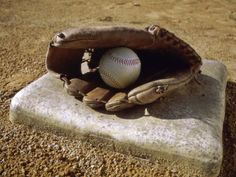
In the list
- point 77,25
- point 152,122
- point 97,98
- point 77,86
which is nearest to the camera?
point 152,122

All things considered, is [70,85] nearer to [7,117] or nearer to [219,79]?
[7,117]

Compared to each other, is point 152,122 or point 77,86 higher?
point 77,86

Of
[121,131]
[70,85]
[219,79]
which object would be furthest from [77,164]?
[219,79]

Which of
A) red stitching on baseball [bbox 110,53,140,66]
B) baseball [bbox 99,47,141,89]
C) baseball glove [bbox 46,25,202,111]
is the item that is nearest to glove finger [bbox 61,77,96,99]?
baseball glove [bbox 46,25,202,111]

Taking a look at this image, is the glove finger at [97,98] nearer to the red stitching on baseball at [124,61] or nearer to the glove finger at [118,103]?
the glove finger at [118,103]

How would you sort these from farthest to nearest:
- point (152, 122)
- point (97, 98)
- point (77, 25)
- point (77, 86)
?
point (77, 25), point (77, 86), point (97, 98), point (152, 122)

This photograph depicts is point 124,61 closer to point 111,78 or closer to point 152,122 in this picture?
point 111,78

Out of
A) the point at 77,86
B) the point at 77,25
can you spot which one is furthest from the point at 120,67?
the point at 77,25
